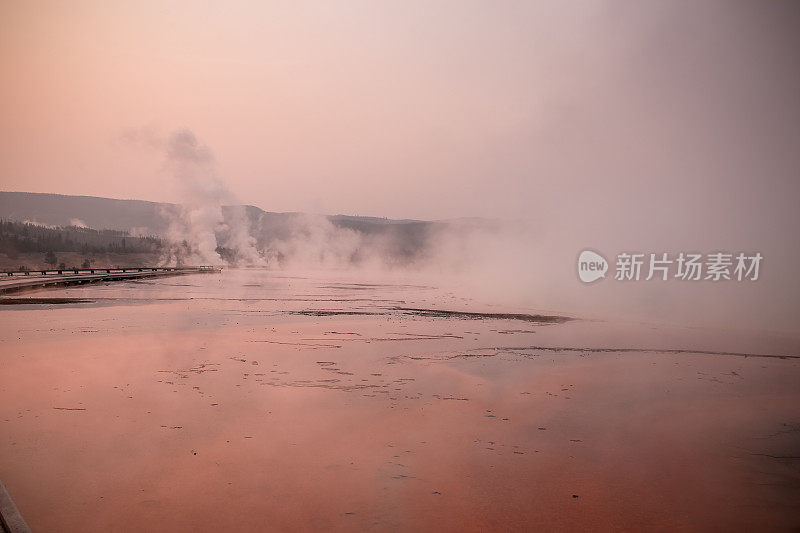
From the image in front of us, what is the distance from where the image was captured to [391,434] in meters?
8.19

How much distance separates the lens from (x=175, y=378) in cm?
1142

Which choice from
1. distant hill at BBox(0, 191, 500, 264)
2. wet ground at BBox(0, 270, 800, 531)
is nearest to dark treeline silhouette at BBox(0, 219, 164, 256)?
distant hill at BBox(0, 191, 500, 264)

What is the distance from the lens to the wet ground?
19.1 feet

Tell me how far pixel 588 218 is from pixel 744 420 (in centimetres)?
6865

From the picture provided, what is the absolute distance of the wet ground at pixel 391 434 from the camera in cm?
583

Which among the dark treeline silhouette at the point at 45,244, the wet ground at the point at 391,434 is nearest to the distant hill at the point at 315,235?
the dark treeline silhouette at the point at 45,244

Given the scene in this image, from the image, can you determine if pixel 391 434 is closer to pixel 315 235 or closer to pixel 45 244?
pixel 45 244

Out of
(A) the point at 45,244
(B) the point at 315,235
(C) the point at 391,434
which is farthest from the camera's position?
(B) the point at 315,235

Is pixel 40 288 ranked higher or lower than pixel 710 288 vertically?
lower

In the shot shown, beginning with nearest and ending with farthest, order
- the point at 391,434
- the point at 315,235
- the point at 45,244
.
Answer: the point at 391,434, the point at 45,244, the point at 315,235

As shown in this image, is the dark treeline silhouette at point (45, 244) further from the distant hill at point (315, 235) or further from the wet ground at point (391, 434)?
the wet ground at point (391, 434)

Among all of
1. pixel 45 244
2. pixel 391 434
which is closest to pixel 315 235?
pixel 45 244

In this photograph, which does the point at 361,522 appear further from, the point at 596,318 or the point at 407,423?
the point at 596,318

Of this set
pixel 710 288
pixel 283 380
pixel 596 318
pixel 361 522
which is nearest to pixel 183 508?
pixel 361 522
